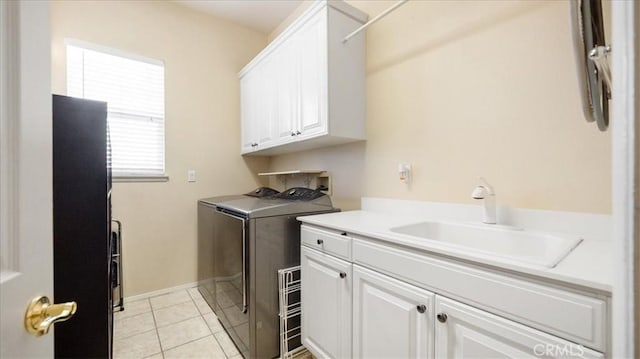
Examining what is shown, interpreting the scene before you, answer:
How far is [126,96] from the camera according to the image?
246 cm

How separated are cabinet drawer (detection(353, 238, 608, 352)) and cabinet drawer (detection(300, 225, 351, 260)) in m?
0.25

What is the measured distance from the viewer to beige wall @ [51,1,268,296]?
2.35m

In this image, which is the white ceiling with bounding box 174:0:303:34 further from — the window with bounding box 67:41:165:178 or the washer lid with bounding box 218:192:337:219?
the washer lid with bounding box 218:192:337:219

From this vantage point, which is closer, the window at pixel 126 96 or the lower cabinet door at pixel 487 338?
the lower cabinet door at pixel 487 338

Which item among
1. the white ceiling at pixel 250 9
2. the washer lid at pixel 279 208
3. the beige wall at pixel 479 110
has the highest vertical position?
the white ceiling at pixel 250 9

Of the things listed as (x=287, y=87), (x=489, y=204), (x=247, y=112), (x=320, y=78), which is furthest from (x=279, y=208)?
(x=247, y=112)

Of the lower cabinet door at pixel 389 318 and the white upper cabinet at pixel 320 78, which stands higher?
the white upper cabinet at pixel 320 78

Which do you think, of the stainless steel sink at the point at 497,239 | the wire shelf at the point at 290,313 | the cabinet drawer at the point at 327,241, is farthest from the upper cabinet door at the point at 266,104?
the stainless steel sink at the point at 497,239

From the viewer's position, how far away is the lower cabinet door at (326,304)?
1.31 meters

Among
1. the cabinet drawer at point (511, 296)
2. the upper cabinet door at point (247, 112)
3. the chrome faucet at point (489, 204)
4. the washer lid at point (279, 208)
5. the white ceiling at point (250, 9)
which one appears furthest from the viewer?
the upper cabinet door at point (247, 112)

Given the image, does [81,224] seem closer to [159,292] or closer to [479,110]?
[159,292]

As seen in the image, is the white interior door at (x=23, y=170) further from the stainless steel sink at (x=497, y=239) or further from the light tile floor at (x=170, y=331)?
the light tile floor at (x=170, y=331)

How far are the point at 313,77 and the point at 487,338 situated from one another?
5.62ft

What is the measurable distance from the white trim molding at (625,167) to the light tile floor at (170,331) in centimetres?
192
